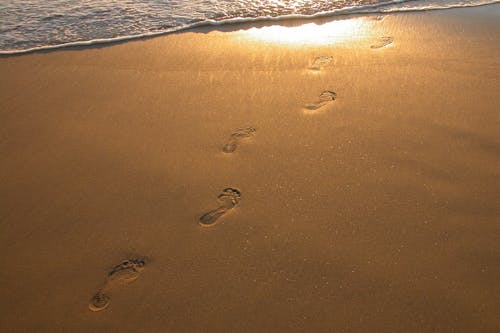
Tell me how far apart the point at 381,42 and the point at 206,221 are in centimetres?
277

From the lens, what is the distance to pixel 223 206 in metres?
2.00

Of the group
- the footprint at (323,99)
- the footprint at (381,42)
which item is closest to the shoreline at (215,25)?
the footprint at (381,42)

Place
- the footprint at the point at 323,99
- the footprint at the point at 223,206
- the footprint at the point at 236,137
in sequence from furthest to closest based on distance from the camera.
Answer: the footprint at the point at 323,99 < the footprint at the point at 236,137 < the footprint at the point at 223,206

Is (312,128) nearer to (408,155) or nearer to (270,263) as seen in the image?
(408,155)

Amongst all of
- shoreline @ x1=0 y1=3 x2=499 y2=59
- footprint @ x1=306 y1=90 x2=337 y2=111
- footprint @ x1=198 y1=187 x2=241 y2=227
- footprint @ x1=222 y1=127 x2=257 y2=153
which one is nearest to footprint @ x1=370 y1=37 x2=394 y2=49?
shoreline @ x1=0 y1=3 x2=499 y2=59

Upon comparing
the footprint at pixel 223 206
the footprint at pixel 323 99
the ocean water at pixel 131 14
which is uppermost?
the ocean water at pixel 131 14

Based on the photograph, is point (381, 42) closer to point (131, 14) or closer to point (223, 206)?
point (223, 206)

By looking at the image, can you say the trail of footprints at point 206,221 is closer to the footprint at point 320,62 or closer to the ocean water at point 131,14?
the footprint at point 320,62

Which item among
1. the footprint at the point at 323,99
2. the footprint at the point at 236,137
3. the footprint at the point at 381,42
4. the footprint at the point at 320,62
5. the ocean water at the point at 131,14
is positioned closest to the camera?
the footprint at the point at 236,137

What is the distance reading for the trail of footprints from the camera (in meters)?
1.65

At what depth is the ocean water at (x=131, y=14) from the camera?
13.2 ft

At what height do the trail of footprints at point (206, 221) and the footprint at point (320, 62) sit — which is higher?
the footprint at point (320, 62)

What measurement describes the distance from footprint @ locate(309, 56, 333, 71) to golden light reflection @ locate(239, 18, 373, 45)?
0.40 meters

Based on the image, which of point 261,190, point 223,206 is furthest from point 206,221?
point 261,190
